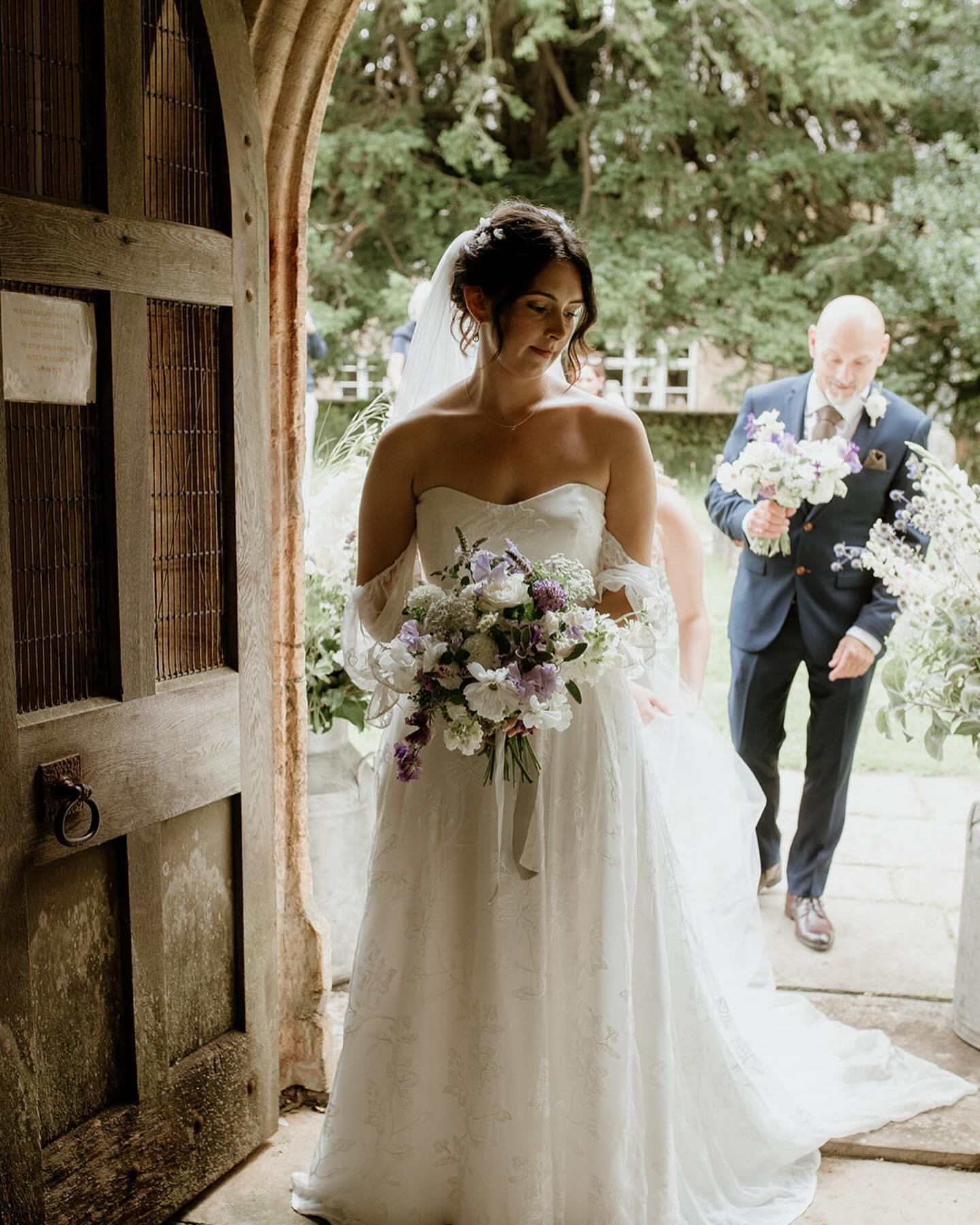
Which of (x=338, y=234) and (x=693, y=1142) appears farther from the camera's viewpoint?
(x=338, y=234)

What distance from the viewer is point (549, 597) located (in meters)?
2.25

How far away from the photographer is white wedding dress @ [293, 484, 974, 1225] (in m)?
2.56

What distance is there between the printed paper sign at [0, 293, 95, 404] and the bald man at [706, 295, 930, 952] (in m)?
2.22

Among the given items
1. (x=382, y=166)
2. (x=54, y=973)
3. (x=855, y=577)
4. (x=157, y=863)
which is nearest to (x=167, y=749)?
(x=157, y=863)

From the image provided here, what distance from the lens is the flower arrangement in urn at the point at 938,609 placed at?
332 cm

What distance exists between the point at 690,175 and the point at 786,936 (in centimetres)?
943

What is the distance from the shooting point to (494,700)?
223cm

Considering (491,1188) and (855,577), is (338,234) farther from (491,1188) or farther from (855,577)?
(491,1188)

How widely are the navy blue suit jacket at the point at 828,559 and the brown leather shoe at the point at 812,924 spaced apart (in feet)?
2.73

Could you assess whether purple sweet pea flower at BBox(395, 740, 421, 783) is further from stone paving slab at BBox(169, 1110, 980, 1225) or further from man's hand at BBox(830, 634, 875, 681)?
man's hand at BBox(830, 634, 875, 681)

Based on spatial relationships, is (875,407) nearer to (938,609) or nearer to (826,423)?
(826,423)

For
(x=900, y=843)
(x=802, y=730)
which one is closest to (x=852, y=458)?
(x=900, y=843)

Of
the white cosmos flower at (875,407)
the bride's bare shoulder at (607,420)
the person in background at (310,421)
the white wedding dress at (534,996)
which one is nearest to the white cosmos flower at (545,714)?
the white wedding dress at (534,996)

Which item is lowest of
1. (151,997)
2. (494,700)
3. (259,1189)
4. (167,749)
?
(259,1189)
